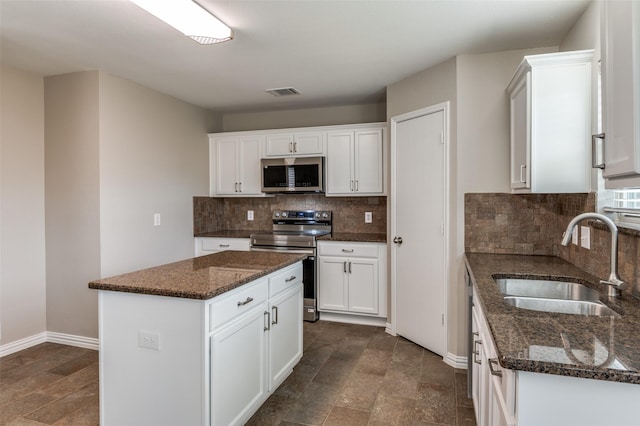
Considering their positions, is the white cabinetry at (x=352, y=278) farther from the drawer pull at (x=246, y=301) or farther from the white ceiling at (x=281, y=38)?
the drawer pull at (x=246, y=301)

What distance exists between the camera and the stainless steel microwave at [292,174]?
4.21 meters

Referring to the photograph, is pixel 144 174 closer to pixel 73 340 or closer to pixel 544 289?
pixel 73 340

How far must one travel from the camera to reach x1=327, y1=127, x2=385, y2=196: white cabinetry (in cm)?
407

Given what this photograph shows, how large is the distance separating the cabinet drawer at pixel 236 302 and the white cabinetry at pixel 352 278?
1749mm

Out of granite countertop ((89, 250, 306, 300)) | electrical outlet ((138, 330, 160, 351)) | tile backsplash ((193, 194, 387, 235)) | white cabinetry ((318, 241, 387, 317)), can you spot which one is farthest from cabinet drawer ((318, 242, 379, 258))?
electrical outlet ((138, 330, 160, 351))

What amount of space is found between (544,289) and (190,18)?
8.08ft

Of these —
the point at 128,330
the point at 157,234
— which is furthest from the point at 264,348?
the point at 157,234

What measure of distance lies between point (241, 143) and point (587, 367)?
422cm

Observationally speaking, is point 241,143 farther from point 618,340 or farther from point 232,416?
point 618,340

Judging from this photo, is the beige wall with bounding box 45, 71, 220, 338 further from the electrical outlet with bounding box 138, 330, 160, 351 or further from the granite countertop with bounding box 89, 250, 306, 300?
the electrical outlet with bounding box 138, 330, 160, 351

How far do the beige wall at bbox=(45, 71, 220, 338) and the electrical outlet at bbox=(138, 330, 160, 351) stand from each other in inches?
66.7

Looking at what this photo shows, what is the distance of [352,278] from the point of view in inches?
155

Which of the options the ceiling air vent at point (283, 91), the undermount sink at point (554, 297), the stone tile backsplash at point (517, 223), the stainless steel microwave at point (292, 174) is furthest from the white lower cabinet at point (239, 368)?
the ceiling air vent at point (283, 91)

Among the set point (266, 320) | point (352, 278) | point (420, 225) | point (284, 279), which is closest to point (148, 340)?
point (266, 320)
